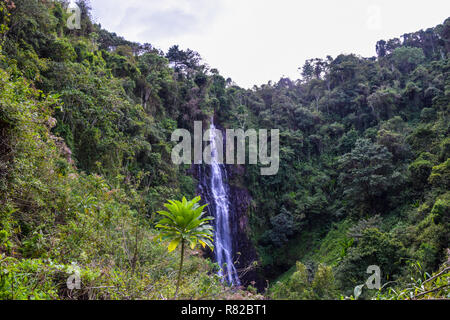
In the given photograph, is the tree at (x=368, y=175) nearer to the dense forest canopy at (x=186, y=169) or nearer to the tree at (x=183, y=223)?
the dense forest canopy at (x=186, y=169)

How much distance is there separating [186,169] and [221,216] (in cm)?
342

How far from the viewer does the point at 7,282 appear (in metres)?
1.93

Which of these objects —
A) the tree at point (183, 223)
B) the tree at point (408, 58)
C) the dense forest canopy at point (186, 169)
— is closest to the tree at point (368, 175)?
the dense forest canopy at point (186, 169)

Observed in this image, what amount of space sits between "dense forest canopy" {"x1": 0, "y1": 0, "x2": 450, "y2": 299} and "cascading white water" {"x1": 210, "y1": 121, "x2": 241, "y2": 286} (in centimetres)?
135

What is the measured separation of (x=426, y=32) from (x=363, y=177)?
80.9ft

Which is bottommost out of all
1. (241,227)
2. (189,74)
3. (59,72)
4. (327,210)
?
(241,227)

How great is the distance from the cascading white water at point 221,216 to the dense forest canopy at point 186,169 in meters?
1.35

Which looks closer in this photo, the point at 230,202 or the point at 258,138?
the point at 230,202

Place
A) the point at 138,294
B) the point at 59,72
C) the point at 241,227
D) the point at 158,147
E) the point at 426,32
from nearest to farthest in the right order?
1. the point at 138,294
2. the point at 59,72
3. the point at 158,147
4. the point at 241,227
5. the point at 426,32

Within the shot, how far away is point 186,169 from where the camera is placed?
1465cm

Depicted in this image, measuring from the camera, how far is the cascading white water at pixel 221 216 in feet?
45.8
